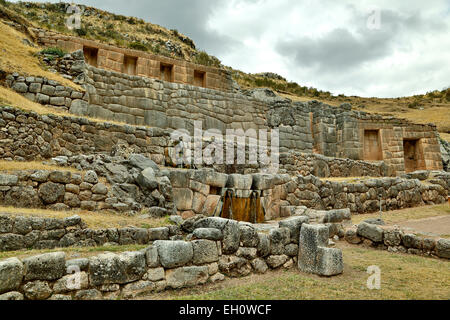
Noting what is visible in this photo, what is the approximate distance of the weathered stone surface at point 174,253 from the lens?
4.08 m

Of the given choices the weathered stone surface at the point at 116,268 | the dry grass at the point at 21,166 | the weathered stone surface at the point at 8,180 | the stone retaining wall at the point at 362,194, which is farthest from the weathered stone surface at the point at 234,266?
the stone retaining wall at the point at 362,194

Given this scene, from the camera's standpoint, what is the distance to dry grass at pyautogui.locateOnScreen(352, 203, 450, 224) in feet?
33.7

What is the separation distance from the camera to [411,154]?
64.9ft

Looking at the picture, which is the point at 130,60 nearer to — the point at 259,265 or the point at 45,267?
the point at 259,265

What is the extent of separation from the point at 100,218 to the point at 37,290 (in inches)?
121

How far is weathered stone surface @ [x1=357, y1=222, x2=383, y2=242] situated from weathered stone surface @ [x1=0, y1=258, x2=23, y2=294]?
274 inches

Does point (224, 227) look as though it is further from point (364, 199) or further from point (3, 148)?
point (364, 199)

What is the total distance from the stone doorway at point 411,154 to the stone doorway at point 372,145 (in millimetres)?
2217

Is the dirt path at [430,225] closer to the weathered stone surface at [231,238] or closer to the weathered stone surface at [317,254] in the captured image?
the weathered stone surface at [317,254]

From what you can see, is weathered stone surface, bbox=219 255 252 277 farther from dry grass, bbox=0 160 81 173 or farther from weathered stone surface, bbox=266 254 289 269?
dry grass, bbox=0 160 81 173

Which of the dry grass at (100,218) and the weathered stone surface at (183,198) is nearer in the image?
the dry grass at (100,218)

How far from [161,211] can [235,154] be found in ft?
19.0

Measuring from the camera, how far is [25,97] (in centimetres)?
1031
